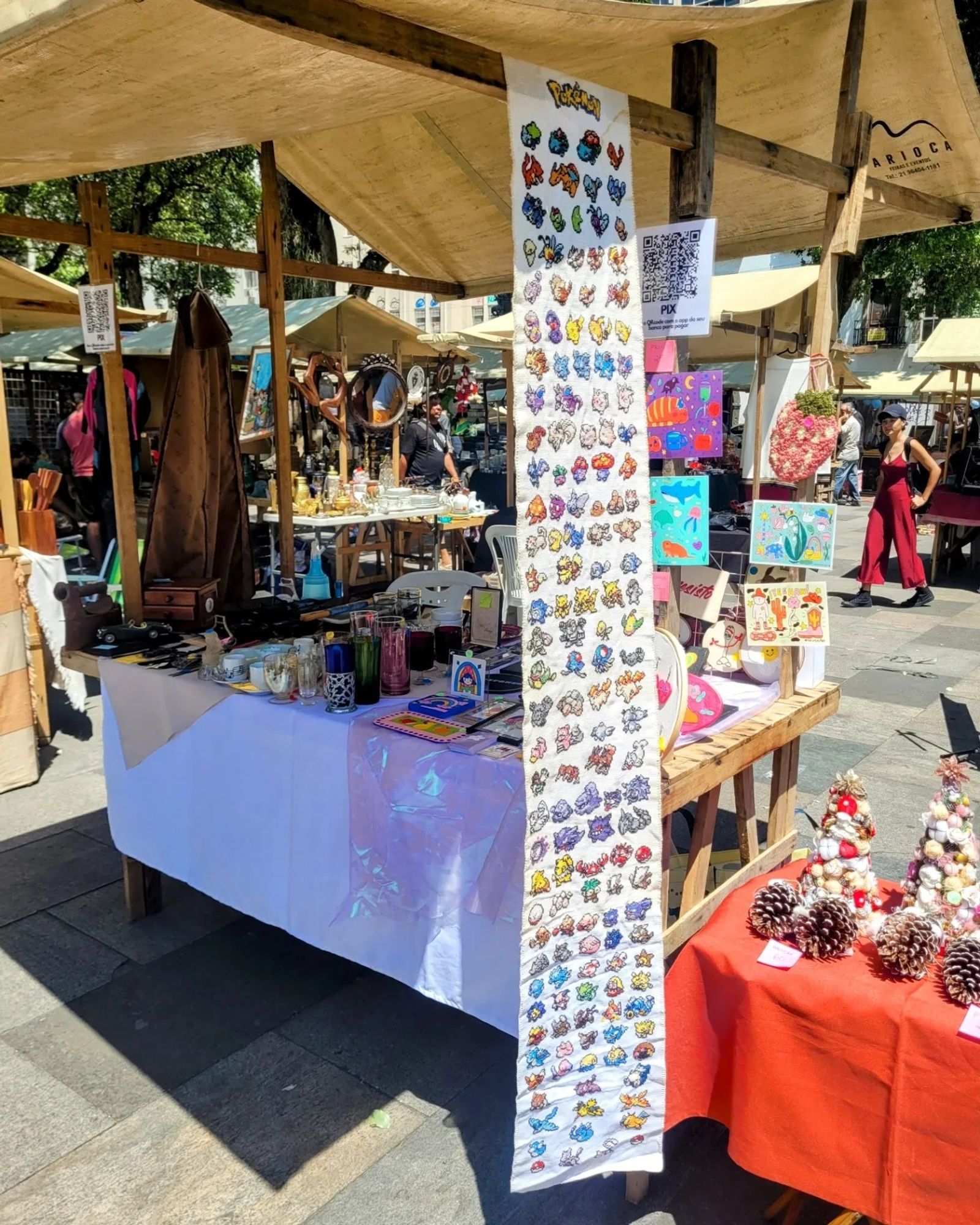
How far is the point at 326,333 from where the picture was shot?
10820 millimetres

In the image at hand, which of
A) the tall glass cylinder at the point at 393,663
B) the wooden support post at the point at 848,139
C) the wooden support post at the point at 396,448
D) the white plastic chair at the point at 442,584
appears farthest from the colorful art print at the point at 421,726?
the wooden support post at the point at 396,448

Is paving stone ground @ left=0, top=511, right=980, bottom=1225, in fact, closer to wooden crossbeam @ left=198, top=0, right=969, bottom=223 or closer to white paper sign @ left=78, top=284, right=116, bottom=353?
wooden crossbeam @ left=198, top=0, right=969, bottom=223

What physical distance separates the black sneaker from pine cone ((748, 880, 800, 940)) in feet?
24.8

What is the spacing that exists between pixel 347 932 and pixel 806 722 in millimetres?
1532

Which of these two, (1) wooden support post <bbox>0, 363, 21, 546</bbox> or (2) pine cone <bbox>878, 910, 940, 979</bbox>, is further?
(1) wooden support post <bbox>0, 363, 21, 546</bbox>

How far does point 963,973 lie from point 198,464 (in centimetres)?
337

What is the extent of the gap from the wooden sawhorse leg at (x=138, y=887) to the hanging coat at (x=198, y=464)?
122 cm

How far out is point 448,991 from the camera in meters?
2.47

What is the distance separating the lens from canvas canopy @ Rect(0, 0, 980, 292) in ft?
6.37

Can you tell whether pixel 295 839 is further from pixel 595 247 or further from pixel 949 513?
pixel 949 513

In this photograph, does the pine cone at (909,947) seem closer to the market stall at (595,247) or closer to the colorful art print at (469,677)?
the market stall at (595,247)

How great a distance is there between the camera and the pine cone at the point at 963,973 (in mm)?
1843

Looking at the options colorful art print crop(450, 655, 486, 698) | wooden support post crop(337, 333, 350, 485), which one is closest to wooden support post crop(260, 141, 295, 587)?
colorful art print crop(450, 655, 486, 698)

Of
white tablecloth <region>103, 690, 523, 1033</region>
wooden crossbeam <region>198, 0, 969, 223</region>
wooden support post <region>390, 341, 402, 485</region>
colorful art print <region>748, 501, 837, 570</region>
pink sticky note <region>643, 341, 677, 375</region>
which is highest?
wooden crossbeam <region>198, 0, 969, 223</region>
